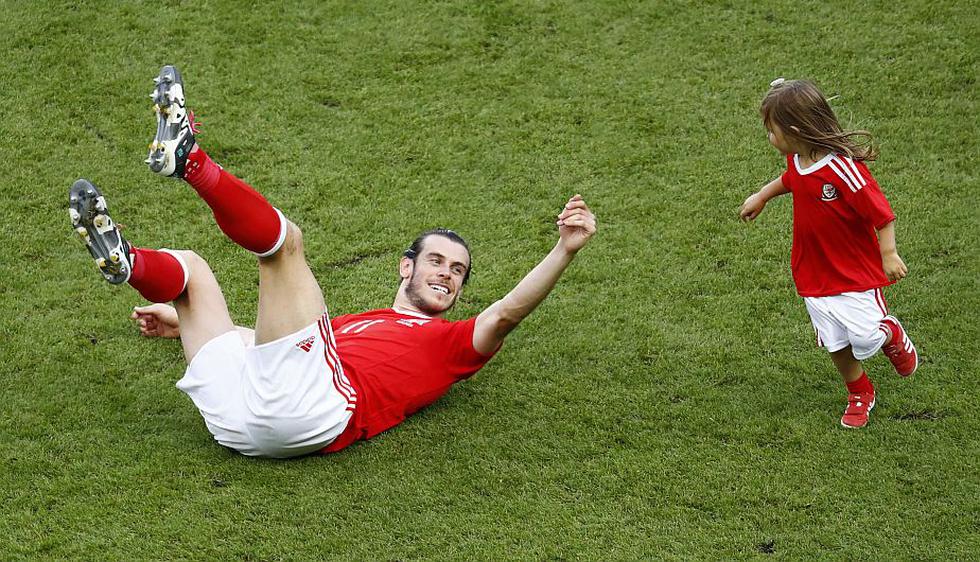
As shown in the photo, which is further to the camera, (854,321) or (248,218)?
(854,321)

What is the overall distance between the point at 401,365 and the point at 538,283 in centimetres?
69

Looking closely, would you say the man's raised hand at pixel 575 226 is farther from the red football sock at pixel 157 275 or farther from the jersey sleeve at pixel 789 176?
the red football sock at pixel 157 275

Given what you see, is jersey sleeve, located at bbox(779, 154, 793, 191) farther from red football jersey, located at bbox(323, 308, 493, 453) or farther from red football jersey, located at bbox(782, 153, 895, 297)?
red football jersey, located at bbox(323, 308, 493, 453)

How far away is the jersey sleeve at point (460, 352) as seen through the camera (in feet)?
13.8

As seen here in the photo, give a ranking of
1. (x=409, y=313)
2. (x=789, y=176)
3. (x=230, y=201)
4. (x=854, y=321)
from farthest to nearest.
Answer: (x=409, y=313), (x=789, y=176), (x=854, y=321), (x=230, y=201)

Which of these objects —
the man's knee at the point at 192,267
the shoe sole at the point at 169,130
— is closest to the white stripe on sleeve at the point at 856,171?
the shoe sole at the point at 169,130

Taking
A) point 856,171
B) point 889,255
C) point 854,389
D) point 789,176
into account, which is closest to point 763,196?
point 789,176

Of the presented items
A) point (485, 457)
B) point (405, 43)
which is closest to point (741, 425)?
point (485, 457)

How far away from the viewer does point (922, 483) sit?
12.5 feet

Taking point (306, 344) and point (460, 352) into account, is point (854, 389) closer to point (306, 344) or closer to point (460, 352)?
point (460, 352)

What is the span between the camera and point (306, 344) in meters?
3.87

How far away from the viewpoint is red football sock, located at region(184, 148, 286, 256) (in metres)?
3.62

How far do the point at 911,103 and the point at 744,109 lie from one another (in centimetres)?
94

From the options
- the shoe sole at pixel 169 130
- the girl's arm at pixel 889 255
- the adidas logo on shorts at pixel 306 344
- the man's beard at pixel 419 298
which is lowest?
the adidas logo on shorts at pixel 306 344
